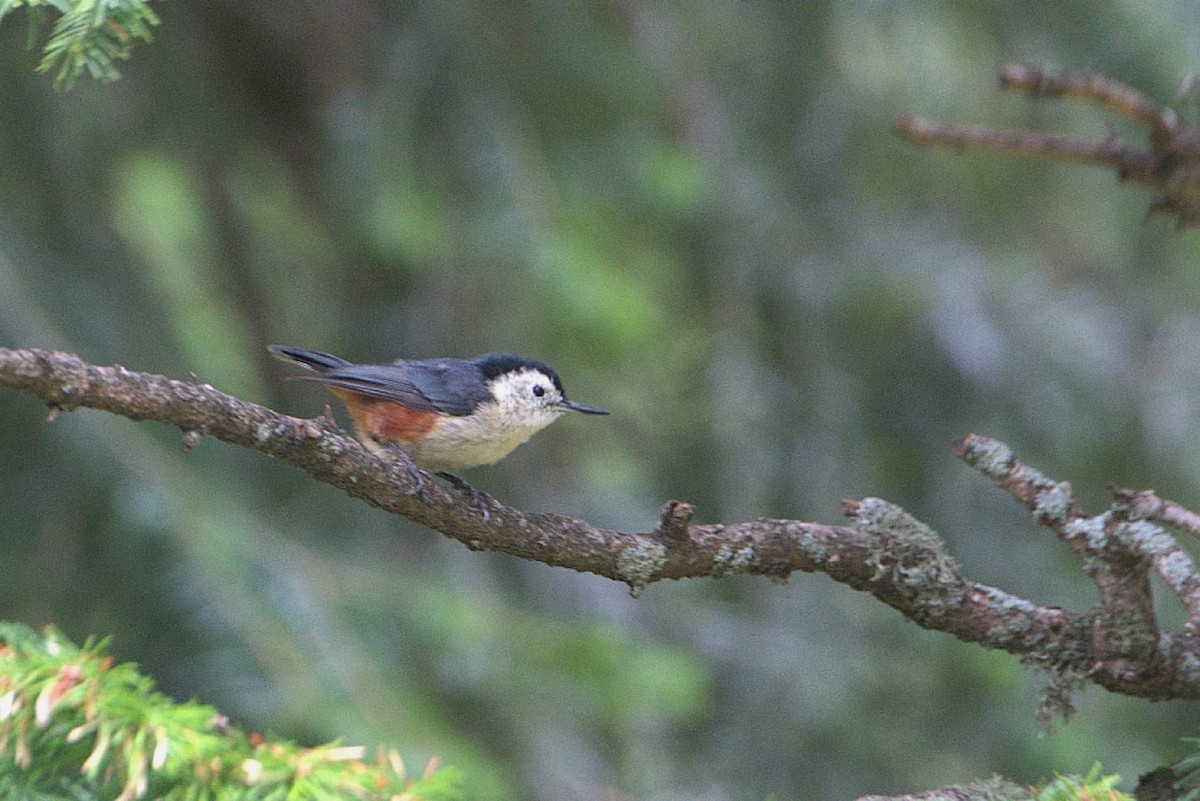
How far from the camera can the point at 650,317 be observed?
11.7 feet

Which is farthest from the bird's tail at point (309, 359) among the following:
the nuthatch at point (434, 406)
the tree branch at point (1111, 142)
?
the tree branch at point (1111, 142)

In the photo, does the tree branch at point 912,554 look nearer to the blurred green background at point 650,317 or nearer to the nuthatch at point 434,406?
the nuthatch at point 434,406

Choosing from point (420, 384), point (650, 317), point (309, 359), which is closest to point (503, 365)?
point (420, 384)

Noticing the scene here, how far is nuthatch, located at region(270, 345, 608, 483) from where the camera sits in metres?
2.55

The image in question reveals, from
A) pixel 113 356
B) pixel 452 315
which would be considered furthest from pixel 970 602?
pixel 452 315

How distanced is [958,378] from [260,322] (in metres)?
2.17

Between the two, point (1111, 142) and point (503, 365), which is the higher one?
point (1111, 142)

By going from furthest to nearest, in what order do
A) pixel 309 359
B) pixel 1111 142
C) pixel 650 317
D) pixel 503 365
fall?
pixel 650 317, pixel 503 365, pixel 309 359, pixel 1111 142

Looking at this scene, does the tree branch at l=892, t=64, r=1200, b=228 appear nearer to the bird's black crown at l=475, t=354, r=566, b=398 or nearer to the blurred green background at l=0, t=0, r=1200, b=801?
the blurred green background at l=0, t=0, r=1200, b=801

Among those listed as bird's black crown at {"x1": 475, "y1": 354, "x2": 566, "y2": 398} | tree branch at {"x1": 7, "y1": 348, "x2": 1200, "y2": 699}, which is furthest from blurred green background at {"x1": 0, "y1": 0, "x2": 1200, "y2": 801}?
tree branch at {"x1": 7, "y1": 348, "x2": 1200, "y2": 699}

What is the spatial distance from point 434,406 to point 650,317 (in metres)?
1.13

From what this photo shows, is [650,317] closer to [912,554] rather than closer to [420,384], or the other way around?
[420,384]

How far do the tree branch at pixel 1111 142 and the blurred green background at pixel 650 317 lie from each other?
2.52 feet

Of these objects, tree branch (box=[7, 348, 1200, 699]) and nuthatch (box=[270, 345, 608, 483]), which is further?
nuthatch (box=[270, 345, 608, 483])
